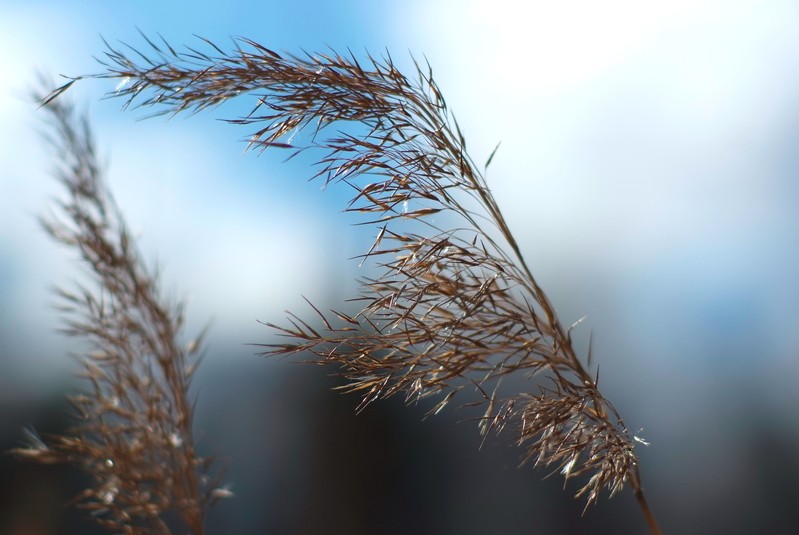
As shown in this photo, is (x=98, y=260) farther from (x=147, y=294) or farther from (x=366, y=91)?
(x=366, y=91)

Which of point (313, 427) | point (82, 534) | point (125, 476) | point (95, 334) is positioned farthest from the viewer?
point (313, 427)

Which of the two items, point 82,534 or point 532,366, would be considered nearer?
point 532,366

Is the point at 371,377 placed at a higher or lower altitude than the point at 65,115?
lower

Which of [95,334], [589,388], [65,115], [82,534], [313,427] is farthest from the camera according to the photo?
[313,427]

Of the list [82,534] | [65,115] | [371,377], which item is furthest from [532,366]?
[82,534]

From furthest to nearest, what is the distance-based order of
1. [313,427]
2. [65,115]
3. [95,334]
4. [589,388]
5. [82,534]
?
1. [313,427]
2. [82,534]
3. [65,115]
4. [95,334]
5. [589,388]

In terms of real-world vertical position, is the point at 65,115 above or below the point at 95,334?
above

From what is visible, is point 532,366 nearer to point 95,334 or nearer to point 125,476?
point 125,476

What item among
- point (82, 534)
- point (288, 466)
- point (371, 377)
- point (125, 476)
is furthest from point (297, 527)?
point (371, 377)

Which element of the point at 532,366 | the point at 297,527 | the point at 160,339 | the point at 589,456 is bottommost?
the point at 297,527
